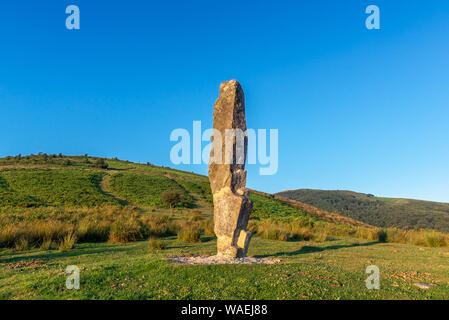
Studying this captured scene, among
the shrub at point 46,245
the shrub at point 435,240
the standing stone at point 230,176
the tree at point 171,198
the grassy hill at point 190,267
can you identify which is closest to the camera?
the grassy hill at point 190,267

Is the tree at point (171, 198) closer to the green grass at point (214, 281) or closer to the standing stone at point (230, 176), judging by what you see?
the standing stone at point (230, 176)

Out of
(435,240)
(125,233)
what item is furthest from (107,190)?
(435,240)

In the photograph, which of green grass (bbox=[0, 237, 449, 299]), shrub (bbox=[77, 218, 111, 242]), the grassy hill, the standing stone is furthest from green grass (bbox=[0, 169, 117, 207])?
the standing stone

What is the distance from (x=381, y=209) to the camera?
71.2m

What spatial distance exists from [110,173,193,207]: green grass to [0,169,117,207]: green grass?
3.25m

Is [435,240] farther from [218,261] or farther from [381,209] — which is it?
[381,209]

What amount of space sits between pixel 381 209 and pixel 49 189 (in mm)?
68207

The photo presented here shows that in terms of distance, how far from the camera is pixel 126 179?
5506 cm

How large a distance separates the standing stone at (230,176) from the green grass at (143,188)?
1221 inches

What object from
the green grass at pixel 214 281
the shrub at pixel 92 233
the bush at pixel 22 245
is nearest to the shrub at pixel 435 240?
the green grass at pixel 214 281

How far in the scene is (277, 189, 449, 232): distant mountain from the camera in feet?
176

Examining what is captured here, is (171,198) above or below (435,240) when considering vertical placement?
above

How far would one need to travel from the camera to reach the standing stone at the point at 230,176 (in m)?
9.69
